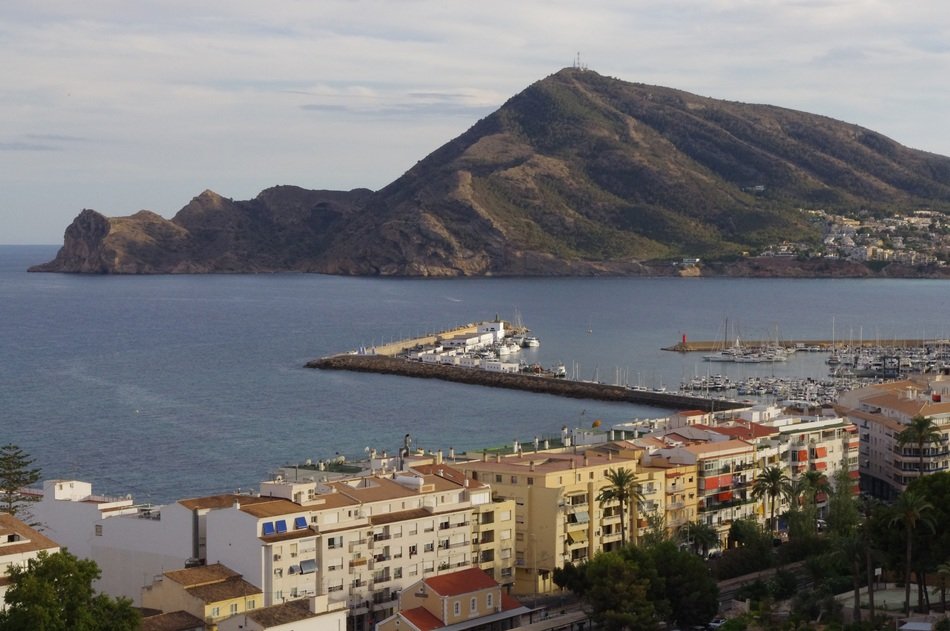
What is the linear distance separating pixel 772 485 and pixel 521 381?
55.0m

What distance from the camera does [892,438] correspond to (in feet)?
164

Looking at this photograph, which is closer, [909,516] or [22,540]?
[22,540]

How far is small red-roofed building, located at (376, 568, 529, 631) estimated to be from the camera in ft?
104

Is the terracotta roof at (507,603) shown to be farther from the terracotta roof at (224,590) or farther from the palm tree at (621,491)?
the terracotta roof at (224,590)

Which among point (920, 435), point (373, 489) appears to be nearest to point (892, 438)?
point (920, 435)

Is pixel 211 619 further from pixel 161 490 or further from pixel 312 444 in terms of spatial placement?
pixel 312 444

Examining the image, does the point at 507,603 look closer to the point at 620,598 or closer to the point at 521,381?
the point at 620,598

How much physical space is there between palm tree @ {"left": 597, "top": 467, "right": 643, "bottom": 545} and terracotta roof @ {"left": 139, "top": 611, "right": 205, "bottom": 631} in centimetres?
1196

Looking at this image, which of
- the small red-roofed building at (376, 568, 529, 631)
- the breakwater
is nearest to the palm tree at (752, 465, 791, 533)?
the small red-roofed building at (376, 568, 529, 631)

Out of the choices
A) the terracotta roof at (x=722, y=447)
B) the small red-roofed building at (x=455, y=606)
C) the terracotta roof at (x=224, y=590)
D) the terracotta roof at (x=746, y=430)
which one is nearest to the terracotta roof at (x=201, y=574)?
the terracotta roof at (x=224, y=590)

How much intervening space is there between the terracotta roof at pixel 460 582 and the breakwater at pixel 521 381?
4364 cm

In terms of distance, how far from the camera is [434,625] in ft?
104

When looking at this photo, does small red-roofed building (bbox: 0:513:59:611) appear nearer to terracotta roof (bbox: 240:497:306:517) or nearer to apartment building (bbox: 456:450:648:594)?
terracotta roof (bbox: 240:497:306:517)

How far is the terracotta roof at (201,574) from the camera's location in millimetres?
30828
